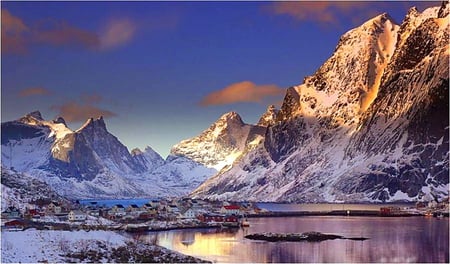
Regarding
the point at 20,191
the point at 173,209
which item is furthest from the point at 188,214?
the point at 20,191

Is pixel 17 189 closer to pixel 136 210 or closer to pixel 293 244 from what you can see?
pixel 136 210

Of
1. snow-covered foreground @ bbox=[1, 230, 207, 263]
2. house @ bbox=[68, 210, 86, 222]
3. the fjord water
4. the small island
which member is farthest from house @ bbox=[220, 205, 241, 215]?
snow-covered foreground @ bbox=[1, 230, 207, 263]

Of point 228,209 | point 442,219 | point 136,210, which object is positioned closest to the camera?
point 442,219

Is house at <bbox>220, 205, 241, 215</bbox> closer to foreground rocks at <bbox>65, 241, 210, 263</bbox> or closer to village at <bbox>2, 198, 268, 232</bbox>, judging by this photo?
village at <bbox>2, 198, 268, 232</bbox>

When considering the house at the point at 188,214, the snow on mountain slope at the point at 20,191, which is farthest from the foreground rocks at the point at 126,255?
the house at the point at 188,214

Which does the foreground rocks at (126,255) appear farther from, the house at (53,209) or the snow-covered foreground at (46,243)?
the house at (53,209)

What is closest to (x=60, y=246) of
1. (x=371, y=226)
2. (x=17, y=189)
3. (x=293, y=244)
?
(x=293, y=244)
